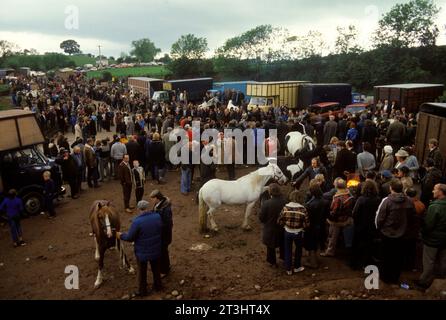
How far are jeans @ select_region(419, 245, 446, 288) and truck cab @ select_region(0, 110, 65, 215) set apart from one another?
1054 centimetres

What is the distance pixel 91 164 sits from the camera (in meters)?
13.3

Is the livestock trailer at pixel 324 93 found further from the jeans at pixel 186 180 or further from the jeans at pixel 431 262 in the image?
the jeans at pixel 431 262

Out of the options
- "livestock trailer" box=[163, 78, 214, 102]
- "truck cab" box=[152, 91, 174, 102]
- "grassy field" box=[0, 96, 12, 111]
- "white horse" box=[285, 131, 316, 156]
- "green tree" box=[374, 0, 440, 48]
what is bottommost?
"white horse" box=[285, 131, 316, 156]

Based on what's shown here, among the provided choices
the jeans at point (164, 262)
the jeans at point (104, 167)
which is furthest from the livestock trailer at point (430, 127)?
the jeans at point (104, 167)

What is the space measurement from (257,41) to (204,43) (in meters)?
11.3

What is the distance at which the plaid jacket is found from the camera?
6.95 meters

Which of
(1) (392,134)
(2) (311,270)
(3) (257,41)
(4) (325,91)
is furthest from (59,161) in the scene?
(3) (257,41)

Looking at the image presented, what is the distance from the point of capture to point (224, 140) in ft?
43.8

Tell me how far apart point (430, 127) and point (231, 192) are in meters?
7.16

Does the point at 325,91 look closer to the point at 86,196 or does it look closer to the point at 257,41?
the point at 86,196

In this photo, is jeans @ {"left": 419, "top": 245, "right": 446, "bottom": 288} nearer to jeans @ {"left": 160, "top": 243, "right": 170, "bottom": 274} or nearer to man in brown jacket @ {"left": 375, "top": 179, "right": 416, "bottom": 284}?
man in brown jacket @ {"left": 375, "top": 179, "right": 416, "bottom": 284}

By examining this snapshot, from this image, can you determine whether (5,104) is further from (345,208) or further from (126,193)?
(345,208)

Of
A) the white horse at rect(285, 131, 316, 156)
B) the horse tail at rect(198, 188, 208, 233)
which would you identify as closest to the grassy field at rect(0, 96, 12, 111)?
the white horse at rect(285, 131, 316, 156)

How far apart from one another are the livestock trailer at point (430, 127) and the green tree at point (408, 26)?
1397 inches
